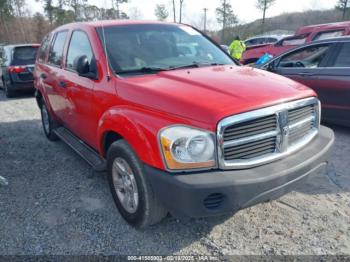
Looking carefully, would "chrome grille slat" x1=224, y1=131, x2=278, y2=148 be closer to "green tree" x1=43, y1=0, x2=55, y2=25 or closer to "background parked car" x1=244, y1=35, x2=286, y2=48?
"background parked car" x1=244, y1=35, x2=286, y2=48

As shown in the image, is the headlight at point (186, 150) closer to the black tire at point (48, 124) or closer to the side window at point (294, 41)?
the black tire at point (48, 124)

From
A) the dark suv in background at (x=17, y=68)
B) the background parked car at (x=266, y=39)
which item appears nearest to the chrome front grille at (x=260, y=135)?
the dark suv in background at (x=17, y=68)

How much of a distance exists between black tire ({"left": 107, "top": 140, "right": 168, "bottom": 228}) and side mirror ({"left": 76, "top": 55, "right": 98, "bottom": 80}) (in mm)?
892

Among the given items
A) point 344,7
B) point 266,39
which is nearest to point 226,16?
point 344,7

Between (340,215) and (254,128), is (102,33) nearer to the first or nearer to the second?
(254,128)

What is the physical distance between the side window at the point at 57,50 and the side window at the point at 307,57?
4.12 m

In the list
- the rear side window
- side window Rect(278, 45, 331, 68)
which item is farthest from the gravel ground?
the rear side window

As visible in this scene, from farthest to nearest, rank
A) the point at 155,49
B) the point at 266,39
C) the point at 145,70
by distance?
the point at 266,39
the point at 155,49
the point at 145,70

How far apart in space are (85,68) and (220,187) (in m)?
1.98

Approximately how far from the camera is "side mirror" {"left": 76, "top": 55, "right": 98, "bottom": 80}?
3.32 meters

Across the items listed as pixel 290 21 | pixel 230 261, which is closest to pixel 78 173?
pixel 230 261

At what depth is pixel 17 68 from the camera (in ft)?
32.3

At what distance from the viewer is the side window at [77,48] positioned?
3683 millimetres

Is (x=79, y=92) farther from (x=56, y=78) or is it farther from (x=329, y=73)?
(x=329, y=73)
